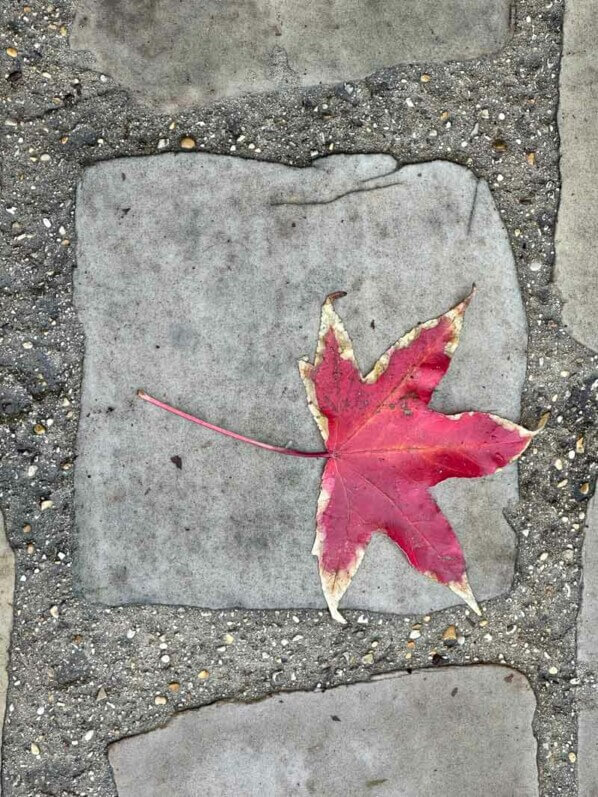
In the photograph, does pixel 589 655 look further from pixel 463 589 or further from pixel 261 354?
pixel 261 354

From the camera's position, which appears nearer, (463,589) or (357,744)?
(463,589)

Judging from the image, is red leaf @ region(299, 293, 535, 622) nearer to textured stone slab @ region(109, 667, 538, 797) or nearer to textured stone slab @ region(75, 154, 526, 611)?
textured stone slab @ region(75, 154, 526, 611)

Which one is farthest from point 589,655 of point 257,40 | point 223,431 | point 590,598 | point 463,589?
point 257,40

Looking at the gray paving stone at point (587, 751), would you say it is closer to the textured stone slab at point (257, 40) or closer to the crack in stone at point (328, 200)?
the crack in stone at point (328, 200)

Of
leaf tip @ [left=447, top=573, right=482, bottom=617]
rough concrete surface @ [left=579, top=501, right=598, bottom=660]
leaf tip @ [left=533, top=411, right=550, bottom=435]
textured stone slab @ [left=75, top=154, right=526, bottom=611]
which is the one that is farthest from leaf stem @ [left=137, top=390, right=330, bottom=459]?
rough concrete surface @ [left=579, top=501, right=598, bottom=660]

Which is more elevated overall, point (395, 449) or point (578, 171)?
point (578, 171)

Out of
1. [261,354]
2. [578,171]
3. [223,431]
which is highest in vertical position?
[578,171]
